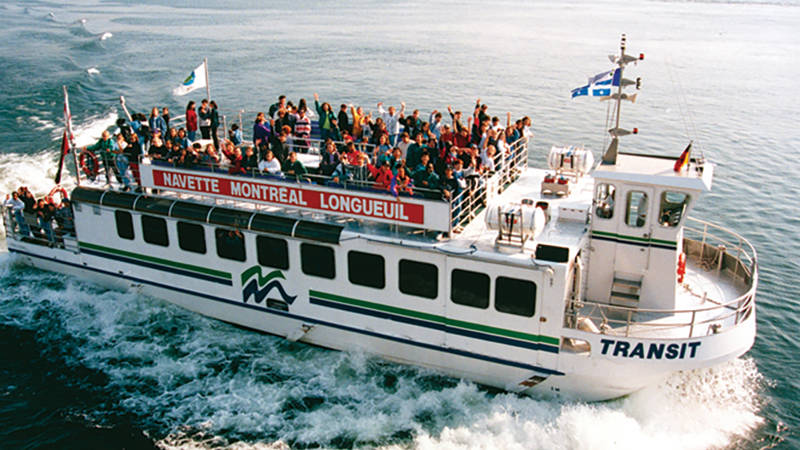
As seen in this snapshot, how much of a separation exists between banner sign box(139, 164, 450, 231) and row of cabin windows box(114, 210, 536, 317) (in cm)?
78

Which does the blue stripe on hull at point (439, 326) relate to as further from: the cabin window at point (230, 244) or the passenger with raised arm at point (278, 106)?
the passenger with raised arm at point (278, 106)

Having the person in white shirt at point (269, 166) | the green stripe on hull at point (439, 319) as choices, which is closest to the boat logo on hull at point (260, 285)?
the green stripe on hull at point (439, 319)

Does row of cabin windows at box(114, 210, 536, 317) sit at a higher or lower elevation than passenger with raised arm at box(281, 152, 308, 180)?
lower

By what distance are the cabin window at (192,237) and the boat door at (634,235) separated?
348 inches

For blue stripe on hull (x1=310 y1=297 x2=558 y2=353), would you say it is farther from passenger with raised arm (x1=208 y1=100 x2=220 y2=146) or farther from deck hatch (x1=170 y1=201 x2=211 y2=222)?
passenger with raised arm (x1=208 y1=100 x2=220 y2=146)

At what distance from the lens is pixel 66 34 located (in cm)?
5659

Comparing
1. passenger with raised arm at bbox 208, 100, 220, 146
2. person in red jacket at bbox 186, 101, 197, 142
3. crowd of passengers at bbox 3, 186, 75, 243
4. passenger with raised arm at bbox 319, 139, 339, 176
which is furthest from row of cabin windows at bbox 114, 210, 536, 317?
passenger with raised arm at bbox 208, 100, 220, 146

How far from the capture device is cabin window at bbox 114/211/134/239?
15148mm

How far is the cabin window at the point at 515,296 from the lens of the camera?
11484 mm

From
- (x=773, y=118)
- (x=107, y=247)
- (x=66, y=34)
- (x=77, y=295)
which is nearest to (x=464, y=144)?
(x=107, y=247)

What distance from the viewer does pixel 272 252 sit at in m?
13.6

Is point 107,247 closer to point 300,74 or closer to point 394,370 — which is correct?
point 394,370

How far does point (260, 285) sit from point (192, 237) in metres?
2.00

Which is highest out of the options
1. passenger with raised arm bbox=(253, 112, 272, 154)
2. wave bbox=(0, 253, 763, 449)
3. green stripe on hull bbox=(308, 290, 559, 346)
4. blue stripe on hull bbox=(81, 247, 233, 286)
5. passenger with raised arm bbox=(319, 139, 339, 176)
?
passenger with raised arm bbox=(253, 112, 272, 154)
